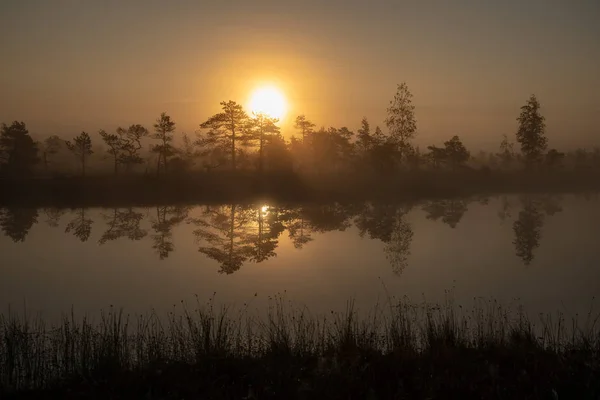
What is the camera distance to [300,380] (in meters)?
7.35

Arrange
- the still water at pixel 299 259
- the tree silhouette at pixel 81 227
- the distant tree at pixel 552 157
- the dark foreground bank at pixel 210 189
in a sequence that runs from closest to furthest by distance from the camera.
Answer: the still water at pixel 299 259 → the tree silhouette at pixel 81 227 → the dark foreground bank at pixel 210 189 → the distant tree at pixel 552 157

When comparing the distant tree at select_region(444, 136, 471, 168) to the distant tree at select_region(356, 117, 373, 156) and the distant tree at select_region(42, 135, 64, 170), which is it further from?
the distant tree at select_region(42, 135, 64, 170)

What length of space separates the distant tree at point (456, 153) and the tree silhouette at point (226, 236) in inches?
2027

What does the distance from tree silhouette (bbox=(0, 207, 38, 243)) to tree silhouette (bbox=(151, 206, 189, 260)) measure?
7054 mm

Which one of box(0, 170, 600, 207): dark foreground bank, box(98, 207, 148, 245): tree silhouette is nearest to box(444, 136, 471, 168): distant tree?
box(0, 170, 600, 207): dark foreground bank

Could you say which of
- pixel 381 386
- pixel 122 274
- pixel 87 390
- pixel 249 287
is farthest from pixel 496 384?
pixel 122 274

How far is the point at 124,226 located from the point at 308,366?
89.1 feet

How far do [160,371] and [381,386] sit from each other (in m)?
3.18

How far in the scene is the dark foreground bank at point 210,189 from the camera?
168 ft

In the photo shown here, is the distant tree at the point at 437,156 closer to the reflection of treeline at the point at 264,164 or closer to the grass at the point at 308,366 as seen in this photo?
the reflection of treeline at the point at 264,164

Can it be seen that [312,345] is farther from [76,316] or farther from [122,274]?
[122,274]

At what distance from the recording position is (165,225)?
33156 millimetres

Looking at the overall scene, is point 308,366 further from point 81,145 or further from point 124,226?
point 81,145

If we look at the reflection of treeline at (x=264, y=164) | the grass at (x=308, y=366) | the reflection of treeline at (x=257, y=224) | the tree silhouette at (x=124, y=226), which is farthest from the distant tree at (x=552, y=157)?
the grass at (x=308, y=366)
